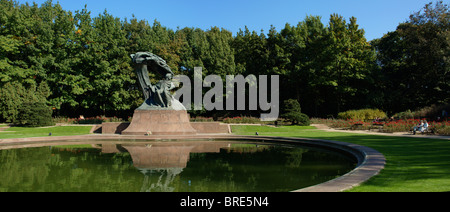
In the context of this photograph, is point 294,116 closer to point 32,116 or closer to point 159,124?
point 159,124

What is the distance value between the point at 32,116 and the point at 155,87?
43.4ft

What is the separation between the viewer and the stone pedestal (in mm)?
22094

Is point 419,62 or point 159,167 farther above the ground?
point 419,62

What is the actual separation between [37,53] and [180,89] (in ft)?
57.1

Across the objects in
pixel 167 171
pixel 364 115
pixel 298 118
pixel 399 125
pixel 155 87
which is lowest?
pixel 167 171

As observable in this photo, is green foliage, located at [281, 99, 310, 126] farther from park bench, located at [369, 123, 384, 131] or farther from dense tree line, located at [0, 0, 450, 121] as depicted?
dense tree line, located at [0, 0, 450, 121]

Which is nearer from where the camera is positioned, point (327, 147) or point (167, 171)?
point (167, 171)

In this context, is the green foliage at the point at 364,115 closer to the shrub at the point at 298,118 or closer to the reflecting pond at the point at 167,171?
the shrub at the point at 298,118

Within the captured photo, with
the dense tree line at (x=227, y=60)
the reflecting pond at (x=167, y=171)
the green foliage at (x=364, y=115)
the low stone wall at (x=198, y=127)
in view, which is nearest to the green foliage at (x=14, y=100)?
the dense tree line at (x=227, y=60)

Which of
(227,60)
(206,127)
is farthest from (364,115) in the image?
(206,127)

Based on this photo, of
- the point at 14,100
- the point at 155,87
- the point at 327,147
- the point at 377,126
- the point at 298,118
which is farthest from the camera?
the point at 298,118

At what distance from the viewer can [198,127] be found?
969 inches

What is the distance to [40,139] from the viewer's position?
1756 cm
